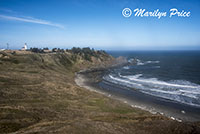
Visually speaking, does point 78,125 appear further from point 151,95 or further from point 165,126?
point 151,95

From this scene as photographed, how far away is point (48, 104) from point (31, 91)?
824 cm

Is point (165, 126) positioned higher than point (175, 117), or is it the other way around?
point (165, 126)

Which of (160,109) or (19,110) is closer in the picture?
(19,110)

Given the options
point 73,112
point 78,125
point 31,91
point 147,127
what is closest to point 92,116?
point 73,112

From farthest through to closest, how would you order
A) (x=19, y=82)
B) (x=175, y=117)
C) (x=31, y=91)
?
(x=19, y=82), (x=31, y=91), (x=175, y=117)

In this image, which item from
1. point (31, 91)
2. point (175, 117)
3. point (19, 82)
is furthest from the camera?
point (19, 82)

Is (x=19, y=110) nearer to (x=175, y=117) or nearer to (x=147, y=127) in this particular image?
(x=147, y=127)

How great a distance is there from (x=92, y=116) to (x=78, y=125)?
231 inches

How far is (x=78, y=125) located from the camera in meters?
17.2

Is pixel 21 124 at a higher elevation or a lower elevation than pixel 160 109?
higher

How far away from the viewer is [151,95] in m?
43.0

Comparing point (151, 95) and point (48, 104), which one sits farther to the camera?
point (151, 95)

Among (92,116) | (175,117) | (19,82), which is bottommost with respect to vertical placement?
(175,117)

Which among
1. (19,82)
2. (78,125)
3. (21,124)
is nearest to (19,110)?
(21,124)
